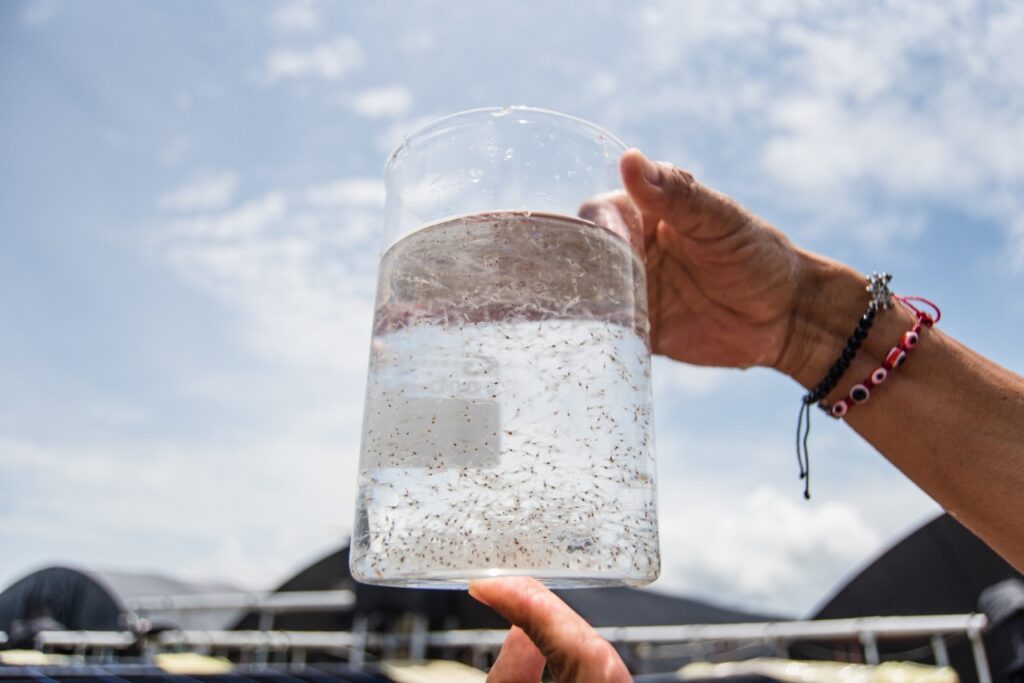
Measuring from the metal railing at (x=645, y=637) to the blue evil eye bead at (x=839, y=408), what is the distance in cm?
246

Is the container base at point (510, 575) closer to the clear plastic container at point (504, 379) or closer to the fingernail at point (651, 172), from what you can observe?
the clear plastic container at point (504, 379)

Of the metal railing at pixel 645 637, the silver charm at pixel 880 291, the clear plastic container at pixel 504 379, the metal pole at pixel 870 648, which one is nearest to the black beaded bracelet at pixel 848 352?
the silver charm at pixel 880 291

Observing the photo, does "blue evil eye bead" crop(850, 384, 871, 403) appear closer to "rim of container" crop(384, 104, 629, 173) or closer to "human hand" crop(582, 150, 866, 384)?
"human hand" crop(582, 150, 866, 384)

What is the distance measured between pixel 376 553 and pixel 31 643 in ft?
5.98

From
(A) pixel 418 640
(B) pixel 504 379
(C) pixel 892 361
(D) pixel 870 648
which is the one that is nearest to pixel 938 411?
(C) pixel 892 361

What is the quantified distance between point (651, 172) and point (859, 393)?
2.20ft

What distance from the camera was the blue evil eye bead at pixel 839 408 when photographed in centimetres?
145

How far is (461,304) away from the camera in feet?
2.89

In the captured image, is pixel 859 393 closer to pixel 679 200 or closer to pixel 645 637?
pixel 679 200

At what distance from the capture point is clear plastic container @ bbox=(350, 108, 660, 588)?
2.52ft

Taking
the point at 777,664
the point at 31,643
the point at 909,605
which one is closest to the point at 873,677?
the point at 777,664

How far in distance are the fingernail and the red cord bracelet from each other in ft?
2.08

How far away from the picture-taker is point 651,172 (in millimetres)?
1266

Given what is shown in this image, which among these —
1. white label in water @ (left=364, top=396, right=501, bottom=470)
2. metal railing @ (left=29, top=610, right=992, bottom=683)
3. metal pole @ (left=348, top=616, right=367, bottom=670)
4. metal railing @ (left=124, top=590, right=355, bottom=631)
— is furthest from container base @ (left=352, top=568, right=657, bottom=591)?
metal railing @ (left=124, top=590, right=355, bottom=631)
